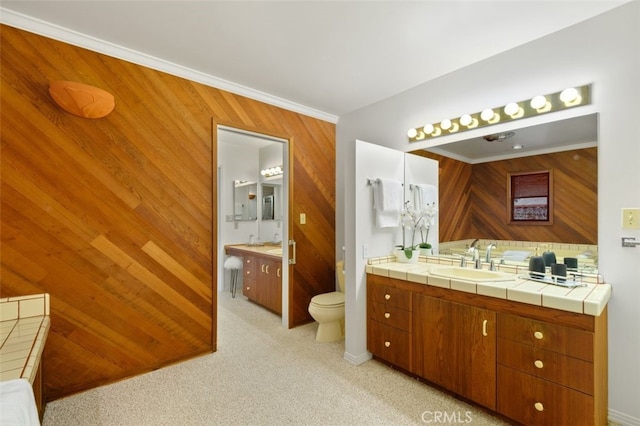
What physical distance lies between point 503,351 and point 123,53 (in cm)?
334

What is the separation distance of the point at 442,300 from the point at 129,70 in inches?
115

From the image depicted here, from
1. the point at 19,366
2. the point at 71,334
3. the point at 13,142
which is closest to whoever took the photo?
the point at 19,366

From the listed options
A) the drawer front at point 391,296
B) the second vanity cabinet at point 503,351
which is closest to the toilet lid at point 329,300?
the drawer front at point 391,296

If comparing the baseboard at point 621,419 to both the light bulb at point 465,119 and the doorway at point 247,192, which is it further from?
the doorway at point 247,192

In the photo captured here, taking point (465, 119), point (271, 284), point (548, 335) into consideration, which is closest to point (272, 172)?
point (271, 284)

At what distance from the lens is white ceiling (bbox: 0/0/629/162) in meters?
1.79

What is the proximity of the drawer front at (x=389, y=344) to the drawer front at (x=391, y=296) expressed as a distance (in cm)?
20

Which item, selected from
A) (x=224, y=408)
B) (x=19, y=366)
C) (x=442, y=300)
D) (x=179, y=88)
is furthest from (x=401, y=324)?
(x=179, y=88)

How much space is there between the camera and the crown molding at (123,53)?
188cm

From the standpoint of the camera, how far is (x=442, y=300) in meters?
2.04

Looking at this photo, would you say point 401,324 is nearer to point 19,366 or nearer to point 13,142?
point 19,366

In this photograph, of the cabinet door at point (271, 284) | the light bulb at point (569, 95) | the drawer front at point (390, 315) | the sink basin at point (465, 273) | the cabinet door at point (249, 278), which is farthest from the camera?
the cabinet door at point (249, 278)

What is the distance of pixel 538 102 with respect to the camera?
6.66 ft

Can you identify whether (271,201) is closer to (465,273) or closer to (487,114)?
(465,273)
